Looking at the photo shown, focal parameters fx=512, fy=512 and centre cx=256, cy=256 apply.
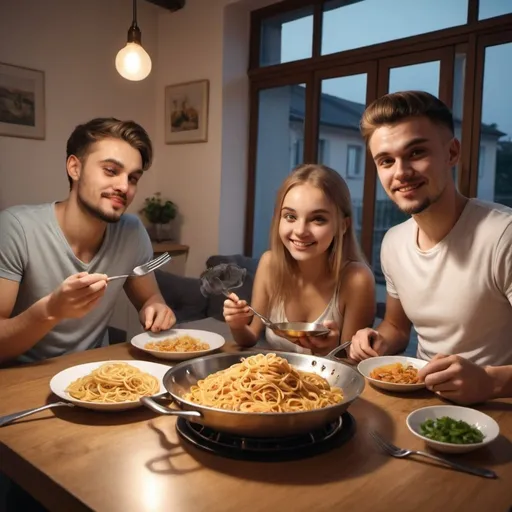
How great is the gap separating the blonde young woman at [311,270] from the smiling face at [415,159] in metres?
0.35

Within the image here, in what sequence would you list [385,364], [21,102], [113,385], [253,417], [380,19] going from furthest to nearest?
[21,102], [380,19], [385,364], [113,385], [253,417]

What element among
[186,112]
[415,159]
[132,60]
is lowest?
[415,159]

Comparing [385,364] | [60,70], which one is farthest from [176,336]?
[60,70]

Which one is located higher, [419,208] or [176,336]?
[419,208]

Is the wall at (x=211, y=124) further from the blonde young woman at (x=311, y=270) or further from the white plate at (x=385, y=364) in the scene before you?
the white plate at (x=385, y=364)

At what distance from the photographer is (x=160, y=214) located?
4586 millimetres

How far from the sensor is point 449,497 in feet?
2.68

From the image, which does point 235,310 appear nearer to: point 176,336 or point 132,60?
point 176,336

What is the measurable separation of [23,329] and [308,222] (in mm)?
1003

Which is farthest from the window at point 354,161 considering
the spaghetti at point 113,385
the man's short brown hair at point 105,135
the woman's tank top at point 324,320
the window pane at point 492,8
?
the spaghetti at point 113,385

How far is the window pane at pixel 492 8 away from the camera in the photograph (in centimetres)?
304

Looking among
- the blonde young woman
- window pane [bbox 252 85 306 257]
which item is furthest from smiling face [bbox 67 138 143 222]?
window pane [bbox 252 85 306 257]

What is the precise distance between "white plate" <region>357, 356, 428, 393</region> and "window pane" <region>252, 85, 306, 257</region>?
302cm

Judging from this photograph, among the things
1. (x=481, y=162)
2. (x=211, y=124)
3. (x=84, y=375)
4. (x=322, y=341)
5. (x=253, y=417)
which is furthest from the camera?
(x=211, y=124)
